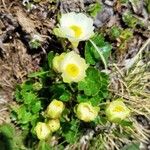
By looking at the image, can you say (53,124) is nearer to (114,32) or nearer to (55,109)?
(55,109)

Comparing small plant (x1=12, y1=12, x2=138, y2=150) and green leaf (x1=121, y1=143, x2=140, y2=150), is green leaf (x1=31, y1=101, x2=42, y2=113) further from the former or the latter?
green leaf (x1=121, y1=143, x2=140, y2=150)

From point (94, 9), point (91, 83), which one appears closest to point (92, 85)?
point (91, 83)

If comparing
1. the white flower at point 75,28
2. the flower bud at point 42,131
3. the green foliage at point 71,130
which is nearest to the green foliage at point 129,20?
the white flower at point 75,28

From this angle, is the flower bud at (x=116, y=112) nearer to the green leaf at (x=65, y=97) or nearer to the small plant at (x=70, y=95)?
the small plant at (x=70, y=95)

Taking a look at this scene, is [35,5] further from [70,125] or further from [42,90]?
[70,125]

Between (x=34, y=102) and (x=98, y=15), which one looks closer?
(x=34, y=102)

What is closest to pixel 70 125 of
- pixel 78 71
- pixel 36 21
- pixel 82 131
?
pixel 82 131
